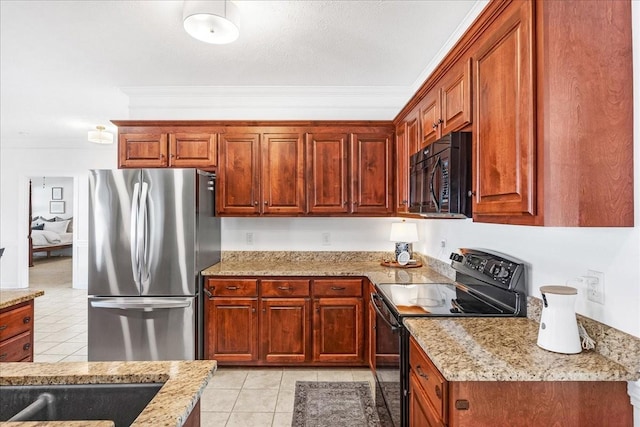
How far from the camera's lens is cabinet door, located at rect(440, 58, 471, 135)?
1.81 meters

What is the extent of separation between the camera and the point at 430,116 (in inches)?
94.0

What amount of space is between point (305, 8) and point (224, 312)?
2.42 m

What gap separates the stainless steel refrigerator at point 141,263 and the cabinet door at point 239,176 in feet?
1.43

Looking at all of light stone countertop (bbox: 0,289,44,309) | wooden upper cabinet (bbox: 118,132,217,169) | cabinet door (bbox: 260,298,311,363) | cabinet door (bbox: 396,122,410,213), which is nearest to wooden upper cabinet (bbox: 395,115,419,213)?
cabinet door (bbox: 396,122,410,213)

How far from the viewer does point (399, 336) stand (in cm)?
182

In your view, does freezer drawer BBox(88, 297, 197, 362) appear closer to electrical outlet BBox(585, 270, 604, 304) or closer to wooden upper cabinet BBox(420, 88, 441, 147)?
wooden upper cabinet BBox(420, 88, 441, 147)

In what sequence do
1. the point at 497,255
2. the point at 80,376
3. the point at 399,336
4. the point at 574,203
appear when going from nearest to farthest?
the point at 80,376 < the point at 574,203 < the point at 399,336 < the point at 497,255

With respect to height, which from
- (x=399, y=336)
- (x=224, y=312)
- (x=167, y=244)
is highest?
(x=167, y=244)

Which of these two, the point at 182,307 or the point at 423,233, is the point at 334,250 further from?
the point at 182,307

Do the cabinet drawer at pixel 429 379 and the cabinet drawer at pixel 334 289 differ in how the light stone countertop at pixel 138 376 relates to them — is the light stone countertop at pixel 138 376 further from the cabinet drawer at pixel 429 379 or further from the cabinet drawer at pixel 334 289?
the cabinet drawer at pixel 334 289

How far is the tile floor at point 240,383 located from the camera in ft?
8.08

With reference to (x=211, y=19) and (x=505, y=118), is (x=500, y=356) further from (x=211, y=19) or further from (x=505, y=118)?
(x=211, y=19)

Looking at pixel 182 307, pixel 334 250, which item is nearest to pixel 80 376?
pixel 182 307

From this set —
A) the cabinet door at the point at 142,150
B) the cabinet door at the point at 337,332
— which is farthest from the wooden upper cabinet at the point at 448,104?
the cabinet door at the point at 142,150
